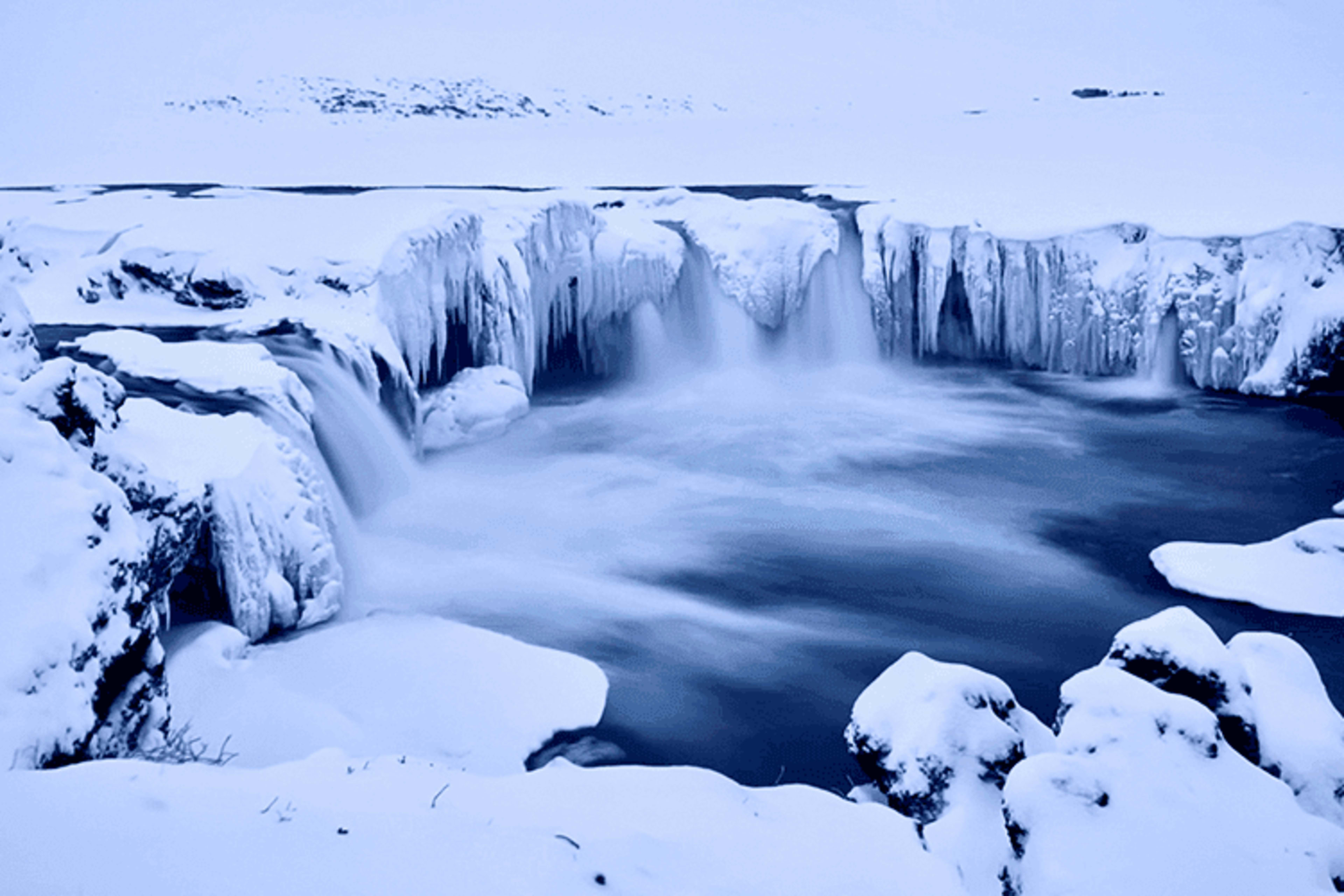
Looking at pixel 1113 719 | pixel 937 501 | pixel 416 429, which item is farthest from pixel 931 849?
pixel 416 429

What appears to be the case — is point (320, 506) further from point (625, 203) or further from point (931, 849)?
point (625, 203)

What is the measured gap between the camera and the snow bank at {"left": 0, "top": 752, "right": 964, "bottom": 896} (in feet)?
8.29

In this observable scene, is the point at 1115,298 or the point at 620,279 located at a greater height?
the point at 620,279

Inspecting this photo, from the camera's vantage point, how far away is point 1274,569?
26.7ft

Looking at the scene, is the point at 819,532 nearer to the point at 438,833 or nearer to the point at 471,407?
the point at 471,407

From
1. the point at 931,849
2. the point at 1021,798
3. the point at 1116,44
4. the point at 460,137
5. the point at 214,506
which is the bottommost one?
the point at 931,849

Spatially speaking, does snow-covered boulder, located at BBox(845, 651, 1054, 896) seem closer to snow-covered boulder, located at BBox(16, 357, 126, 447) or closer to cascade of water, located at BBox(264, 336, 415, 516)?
snow-covered boulder, located at BBox(16, 357, 126, 447)

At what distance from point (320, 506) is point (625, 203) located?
9788 mm

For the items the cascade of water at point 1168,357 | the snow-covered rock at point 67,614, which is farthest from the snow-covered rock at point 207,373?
the cascade of water at point 1168,357

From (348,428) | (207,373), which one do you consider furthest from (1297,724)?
(207,373)

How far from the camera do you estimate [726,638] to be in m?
7.53

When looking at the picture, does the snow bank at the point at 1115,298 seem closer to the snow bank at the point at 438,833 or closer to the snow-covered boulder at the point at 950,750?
the snow-covered boulder at the point at 950,750

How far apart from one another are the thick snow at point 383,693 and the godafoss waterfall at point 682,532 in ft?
0.10

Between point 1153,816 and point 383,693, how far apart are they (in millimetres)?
4206
